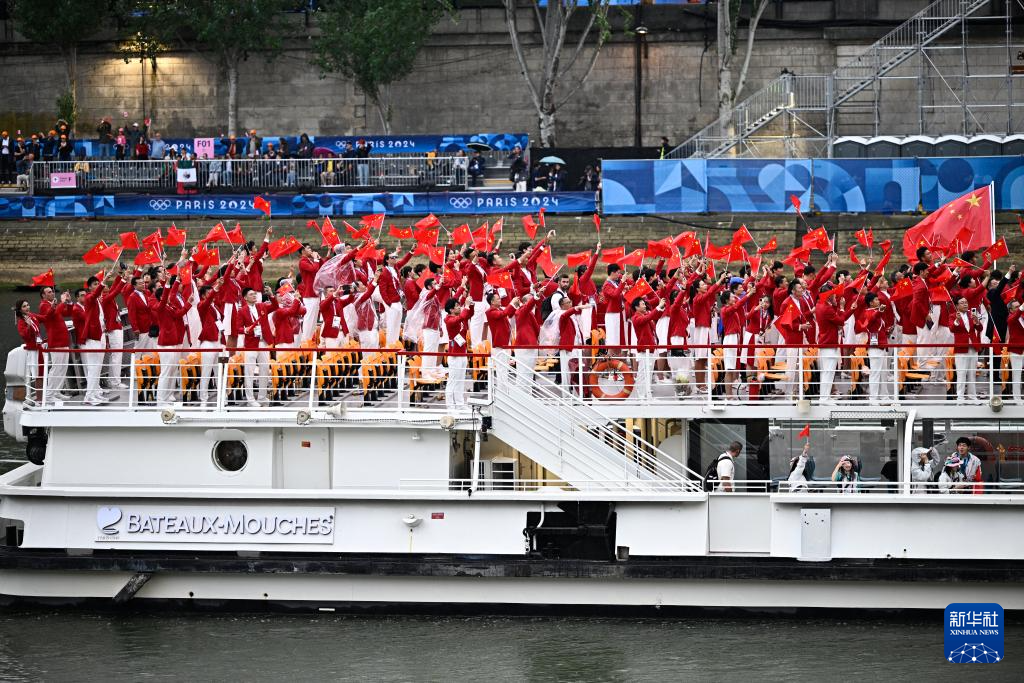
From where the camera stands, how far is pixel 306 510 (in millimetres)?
17453

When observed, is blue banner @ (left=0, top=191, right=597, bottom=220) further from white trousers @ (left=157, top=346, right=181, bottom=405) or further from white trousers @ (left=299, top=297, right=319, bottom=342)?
white trousers @ (left=157, top=346, right=181, bottom=405)

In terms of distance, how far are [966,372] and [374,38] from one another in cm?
3523

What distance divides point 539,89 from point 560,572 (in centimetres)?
3669

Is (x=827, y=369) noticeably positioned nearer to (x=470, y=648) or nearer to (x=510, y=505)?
(x=510, y=505)

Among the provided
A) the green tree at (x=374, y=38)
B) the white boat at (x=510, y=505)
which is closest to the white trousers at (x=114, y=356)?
the white boat at (x=510, y=505)

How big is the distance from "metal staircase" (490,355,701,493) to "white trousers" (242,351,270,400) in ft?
9.44

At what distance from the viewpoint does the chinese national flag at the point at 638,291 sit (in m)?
19.7

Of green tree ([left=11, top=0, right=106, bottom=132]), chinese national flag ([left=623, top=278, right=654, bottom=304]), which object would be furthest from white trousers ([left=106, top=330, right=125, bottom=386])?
green tree ([left=11, top=0, right=106, bottom=132])

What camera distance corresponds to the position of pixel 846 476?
17359 mm

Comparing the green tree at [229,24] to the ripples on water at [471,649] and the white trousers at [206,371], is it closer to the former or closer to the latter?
the white trousers at [206,371]

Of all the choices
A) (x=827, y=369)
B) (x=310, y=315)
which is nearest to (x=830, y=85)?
(x=310, y=315)

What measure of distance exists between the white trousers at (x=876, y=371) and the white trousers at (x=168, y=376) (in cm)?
813

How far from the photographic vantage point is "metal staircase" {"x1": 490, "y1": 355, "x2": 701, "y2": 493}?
17406 millimetres

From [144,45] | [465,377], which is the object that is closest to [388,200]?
[144,45]
